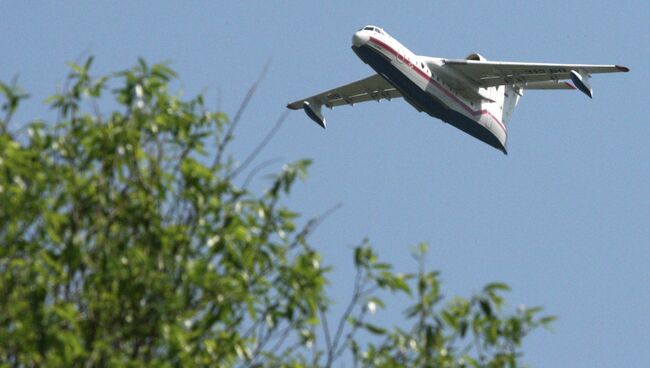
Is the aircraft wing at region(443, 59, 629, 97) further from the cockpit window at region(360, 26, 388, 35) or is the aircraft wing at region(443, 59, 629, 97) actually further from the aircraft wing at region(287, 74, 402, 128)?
the aircraft wing at region(287, 74, 402, 128)

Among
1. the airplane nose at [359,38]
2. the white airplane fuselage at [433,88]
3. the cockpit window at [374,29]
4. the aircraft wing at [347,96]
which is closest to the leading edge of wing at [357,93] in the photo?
the aircraft wing at [347,96]

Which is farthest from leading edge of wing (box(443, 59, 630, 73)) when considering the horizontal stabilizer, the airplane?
the horizontal stabilizer

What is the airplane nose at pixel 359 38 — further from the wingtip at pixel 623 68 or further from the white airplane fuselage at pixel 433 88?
the wingtip at pixel 623 68

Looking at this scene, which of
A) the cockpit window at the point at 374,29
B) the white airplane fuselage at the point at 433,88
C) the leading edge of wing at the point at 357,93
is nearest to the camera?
the white airplane fuselage at the point at 433,88

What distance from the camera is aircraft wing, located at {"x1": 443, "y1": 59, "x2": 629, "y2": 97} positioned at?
167 feet

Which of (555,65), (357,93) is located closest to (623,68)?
(555,65)

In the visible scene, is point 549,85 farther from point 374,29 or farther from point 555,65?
point 374,29

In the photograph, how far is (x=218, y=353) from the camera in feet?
41.8

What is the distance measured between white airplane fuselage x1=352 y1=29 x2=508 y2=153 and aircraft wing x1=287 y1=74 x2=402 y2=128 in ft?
19.4

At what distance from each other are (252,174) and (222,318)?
1.60 metres

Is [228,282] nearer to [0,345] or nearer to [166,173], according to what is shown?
[166,173]

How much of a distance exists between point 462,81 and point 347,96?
8.98 m

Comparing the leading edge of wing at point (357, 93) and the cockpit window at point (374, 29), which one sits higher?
the leading edge of wing at point (357, 93)

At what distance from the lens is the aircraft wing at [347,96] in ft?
192
